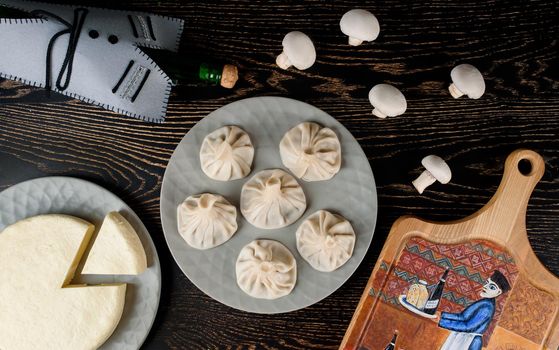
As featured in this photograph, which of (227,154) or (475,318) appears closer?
(227,154)

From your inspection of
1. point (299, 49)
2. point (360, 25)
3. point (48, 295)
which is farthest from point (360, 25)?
point (48, 295)

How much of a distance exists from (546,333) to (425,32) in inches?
39.3

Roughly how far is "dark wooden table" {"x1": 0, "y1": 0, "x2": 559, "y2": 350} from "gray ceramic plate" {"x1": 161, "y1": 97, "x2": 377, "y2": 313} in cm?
9

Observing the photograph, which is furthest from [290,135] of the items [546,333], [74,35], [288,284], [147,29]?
[546,333]

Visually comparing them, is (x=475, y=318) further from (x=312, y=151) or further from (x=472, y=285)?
(x=312, y=151)

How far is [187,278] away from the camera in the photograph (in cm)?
150

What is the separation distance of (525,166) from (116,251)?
1.27 metres

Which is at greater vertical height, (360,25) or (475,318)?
(360,25)

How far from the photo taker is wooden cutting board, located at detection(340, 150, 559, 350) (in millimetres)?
1470

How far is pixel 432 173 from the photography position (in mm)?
1437

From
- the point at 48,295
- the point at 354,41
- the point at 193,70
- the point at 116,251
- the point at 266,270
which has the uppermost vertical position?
the point at 354,41

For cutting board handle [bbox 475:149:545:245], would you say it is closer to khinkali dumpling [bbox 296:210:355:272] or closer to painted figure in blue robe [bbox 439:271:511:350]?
painted figure in blue robe [bbox 439:271:511:350]

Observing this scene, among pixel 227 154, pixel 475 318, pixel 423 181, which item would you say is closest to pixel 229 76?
pixel 227 154

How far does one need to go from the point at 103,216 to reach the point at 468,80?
114cm
